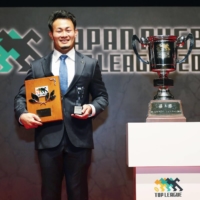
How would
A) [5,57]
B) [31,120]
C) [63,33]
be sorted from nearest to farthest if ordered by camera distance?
[31,120] → [63,33] → [5,57]

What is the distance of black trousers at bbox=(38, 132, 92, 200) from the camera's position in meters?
2.14

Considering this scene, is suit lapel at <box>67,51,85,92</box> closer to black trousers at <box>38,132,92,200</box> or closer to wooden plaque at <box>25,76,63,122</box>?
wooden plaque at <box>25,76,63,122</box>

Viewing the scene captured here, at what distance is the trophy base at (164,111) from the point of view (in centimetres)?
216

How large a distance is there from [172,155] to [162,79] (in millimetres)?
456

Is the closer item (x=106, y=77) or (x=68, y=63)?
(x=68, y=63)

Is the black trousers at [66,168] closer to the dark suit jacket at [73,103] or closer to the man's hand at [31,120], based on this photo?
the dark suit jacket at [73,103]

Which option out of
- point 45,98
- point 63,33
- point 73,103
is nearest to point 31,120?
point 45,98

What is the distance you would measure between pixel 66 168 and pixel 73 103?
34 centimetres

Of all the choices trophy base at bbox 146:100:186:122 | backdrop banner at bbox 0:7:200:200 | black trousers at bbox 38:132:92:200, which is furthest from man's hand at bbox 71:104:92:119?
backdrop banner at bbox 0:7:200:200

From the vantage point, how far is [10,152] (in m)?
2.57

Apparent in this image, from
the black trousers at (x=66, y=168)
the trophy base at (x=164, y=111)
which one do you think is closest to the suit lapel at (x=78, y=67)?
the black trousers at (x=66, y=168)

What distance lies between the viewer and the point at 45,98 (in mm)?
2127

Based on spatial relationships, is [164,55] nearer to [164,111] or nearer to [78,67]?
[164,111]
